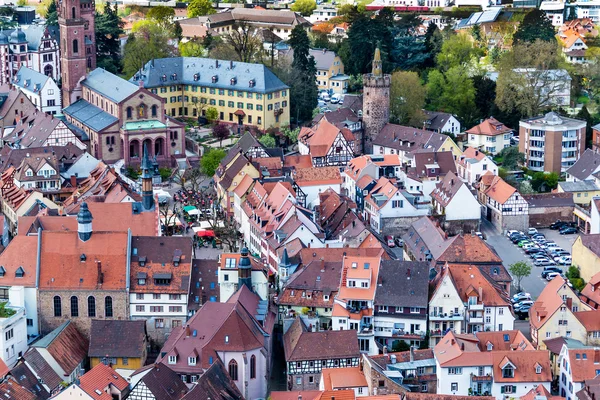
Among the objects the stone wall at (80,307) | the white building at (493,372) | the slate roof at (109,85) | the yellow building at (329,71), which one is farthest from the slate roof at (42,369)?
the yellow building at (329,71)

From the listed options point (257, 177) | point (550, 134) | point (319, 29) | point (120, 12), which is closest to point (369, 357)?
point (257, 177)

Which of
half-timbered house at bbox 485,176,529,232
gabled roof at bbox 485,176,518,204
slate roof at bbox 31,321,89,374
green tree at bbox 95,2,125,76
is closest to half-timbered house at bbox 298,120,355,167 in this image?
gabled roof at bbox 485,176,518,204

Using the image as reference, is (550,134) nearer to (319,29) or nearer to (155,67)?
(155,67)

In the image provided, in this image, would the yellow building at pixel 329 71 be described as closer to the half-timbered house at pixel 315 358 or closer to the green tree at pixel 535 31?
the green tree at pixel 535 31

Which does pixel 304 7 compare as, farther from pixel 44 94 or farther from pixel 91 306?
pixel 91 306

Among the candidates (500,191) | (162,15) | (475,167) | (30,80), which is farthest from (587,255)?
(162,15)

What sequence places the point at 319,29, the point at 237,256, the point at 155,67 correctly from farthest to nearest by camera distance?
the point at 319,29
the point at 155,67
the point at 237,256
